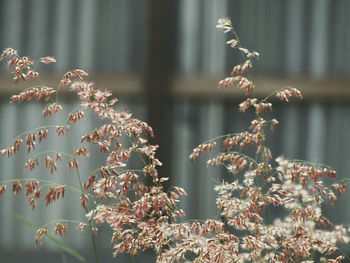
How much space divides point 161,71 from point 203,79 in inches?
9.0

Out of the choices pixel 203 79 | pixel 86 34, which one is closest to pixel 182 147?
pixel 203 79

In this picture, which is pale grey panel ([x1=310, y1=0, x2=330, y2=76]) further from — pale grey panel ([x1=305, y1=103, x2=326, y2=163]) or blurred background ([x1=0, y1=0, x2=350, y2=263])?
pale grey panel ([x1=305, y1=103, x2=326, y2=163])

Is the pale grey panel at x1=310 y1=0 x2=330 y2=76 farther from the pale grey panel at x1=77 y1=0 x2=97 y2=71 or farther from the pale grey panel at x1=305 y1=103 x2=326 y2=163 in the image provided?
the pale grey panel at x1=77 y1=0 x2=97 y2=71

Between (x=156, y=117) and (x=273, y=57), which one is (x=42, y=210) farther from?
(x=273, y=57)

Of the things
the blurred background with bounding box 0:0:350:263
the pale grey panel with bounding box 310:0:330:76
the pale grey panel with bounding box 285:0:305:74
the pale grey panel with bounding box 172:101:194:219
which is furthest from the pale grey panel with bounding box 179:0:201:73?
the pale grey panel with bounding box 310:0:330:76

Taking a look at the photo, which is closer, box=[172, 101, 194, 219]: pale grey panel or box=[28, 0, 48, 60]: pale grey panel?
box=[172, 101, 194, 219]: pale grey panel

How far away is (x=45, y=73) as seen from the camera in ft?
12.1

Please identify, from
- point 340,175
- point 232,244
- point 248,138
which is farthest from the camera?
point 340,175

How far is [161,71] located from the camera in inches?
139

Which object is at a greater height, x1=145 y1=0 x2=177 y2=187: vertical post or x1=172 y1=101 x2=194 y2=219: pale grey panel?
x1=145 y1=0 x2=177 y2=187: vertical post

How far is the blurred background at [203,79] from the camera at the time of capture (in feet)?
11.5

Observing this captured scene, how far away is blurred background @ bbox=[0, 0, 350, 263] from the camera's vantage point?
3508 millimetres

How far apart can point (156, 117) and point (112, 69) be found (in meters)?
0.40

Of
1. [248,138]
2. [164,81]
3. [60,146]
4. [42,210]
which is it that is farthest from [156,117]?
[248,138]
